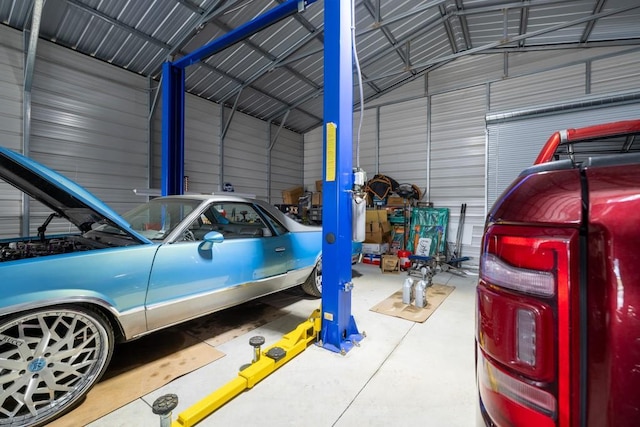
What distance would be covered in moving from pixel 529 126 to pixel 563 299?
18.2 feet

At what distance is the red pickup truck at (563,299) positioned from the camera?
18.6 inches

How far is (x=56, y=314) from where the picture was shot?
152 cm

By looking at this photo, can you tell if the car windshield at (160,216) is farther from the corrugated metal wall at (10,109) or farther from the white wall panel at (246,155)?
the white wall panel at (246,155)

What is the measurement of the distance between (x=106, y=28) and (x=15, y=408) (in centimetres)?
553

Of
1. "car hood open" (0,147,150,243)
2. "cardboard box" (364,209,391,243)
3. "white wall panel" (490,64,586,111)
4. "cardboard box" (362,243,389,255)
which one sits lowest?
"cardboard box" (362,243,389,255)

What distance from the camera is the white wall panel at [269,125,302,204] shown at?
8.66 m

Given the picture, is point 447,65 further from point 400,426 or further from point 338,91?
point 400,426

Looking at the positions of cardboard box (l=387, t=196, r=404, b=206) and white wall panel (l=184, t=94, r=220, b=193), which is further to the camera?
cardboard box (l=387, t=196, r=404, b=206)

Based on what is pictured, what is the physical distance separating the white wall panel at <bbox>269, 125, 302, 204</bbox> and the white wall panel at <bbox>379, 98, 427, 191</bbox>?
3005 millimetres

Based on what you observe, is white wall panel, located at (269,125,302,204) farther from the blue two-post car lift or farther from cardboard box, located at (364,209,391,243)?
the blue two-post car lift

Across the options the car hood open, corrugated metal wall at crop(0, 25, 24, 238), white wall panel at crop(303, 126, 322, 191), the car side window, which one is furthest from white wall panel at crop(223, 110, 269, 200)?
the car hood open

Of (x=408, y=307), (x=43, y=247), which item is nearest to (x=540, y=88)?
(x=408, y=307)

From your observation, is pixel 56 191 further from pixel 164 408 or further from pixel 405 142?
pixel 405 142

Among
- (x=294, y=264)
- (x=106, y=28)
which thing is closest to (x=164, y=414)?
(x=294, y=264)
